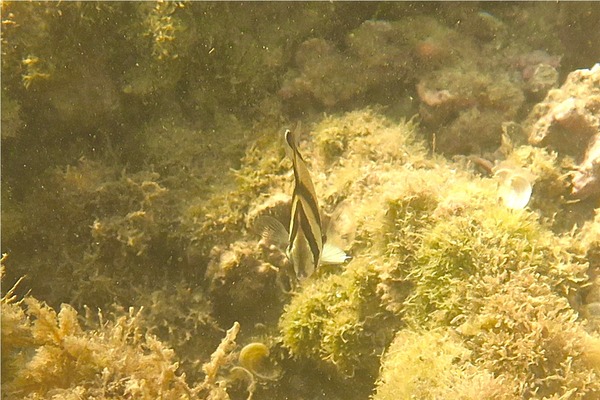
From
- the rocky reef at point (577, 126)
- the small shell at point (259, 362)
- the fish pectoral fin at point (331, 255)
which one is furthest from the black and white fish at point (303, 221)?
the rocky reef at point (577, 126)

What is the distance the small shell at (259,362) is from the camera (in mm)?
3295

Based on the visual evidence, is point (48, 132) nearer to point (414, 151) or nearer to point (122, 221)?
point (122, 221)

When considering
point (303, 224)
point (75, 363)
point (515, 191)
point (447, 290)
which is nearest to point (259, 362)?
point (75, 363)

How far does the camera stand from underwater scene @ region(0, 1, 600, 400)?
2.55 meters

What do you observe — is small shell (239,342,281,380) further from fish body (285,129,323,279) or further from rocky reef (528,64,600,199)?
rocky reef (528,64,600,199)

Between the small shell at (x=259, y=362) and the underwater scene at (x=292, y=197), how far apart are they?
0.05 ft

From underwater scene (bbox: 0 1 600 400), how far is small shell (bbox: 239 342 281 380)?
0.05ft

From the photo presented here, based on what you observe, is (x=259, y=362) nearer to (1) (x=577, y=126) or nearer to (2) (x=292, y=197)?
(2) (x=292, y=197)

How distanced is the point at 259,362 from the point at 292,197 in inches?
61.9

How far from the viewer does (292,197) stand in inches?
96.0

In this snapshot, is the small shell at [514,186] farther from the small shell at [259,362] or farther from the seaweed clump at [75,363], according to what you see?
the seaweed clump at [75,363]

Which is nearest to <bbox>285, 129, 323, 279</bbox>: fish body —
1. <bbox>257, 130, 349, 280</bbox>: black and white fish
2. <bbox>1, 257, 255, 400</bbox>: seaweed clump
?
<bbox>257, 130, 349, 280</bbox>: black and white fish

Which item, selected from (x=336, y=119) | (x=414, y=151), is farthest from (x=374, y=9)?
(x=414, y=151)

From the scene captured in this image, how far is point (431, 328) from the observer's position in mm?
2682
